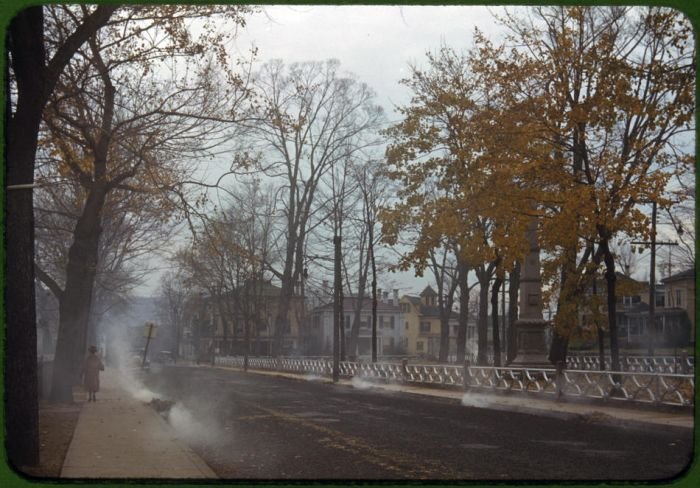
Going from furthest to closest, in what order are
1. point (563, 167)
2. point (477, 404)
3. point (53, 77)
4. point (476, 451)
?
point (477, 404) → point (563, 167) → point (476, 451) → point (53, 77)

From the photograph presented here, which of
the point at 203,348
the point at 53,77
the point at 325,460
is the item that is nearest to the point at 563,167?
the point at 325,460

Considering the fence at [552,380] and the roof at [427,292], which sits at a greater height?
the roof at [427,292]

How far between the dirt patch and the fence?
7.43m

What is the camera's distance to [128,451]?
40.1ft

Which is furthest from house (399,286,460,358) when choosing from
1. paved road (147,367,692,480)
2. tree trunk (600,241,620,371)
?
paved road (147,367,692,480)

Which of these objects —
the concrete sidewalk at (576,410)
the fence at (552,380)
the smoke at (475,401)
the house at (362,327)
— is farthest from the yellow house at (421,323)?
the concrete sidewalk at (576,410)

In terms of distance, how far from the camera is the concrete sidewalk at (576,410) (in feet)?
55.1

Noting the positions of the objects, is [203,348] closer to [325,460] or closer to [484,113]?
[484,113]

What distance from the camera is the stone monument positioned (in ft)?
94.5

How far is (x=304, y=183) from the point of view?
18391 millimetres

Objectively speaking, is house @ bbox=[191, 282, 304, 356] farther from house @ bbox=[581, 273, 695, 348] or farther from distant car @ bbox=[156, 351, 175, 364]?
house @ bbox=[581, 273, 695, 348]

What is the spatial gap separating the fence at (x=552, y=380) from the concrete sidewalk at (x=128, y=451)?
6214 mm

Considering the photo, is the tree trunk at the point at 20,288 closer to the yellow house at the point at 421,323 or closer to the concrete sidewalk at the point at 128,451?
the concrete sidewalk at the point at 128,451

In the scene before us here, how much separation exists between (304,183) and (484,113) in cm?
977
